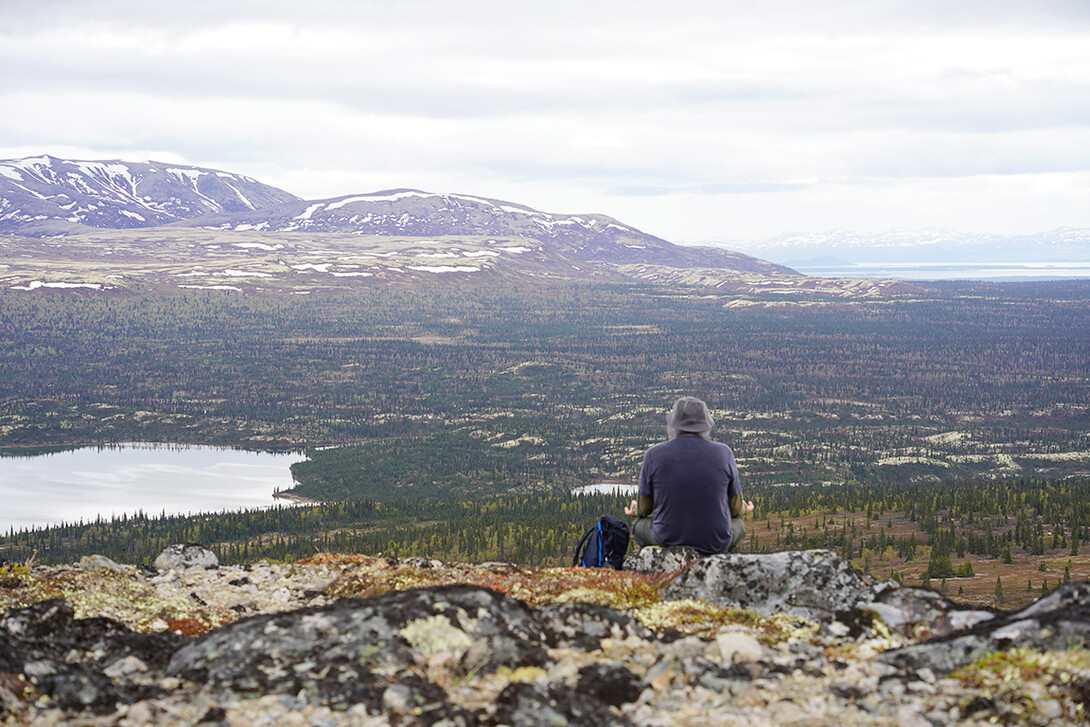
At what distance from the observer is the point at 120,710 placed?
8.89 meters

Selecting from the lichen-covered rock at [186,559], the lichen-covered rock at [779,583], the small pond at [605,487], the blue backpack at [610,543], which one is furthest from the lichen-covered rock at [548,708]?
the small pond at [605,487]

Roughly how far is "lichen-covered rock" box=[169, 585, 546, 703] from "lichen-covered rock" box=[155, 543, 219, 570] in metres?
10.8

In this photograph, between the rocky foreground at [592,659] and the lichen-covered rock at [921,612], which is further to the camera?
the lichen-covered rock at [921,612]

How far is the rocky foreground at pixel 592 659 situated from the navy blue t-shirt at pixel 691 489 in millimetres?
1250

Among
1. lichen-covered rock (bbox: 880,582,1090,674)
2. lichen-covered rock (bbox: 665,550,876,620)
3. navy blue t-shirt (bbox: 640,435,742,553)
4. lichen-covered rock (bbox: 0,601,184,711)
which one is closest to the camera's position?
lichen-covered rock (bbox: 0,601,184,711)

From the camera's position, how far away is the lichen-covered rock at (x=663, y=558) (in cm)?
1534

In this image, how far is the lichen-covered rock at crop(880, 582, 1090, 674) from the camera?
31.3ft

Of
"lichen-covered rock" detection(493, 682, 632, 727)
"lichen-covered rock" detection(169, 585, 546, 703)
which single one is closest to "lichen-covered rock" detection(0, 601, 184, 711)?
"lichen-covered rock" detection(169, 585, 546, 703)

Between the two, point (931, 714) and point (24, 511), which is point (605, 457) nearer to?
point (24, 511)

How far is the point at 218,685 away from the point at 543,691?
3.66 m

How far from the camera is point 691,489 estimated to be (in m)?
14.7

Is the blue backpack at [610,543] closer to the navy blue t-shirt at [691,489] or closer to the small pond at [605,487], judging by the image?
the navy blue t-shirt at [691,489]

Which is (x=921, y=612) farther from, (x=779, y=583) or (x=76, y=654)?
(x=76, y=654)

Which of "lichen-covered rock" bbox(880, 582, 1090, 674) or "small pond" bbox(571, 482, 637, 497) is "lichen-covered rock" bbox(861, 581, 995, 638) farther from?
"small pond" bbox(571, 482, 637, 497)
